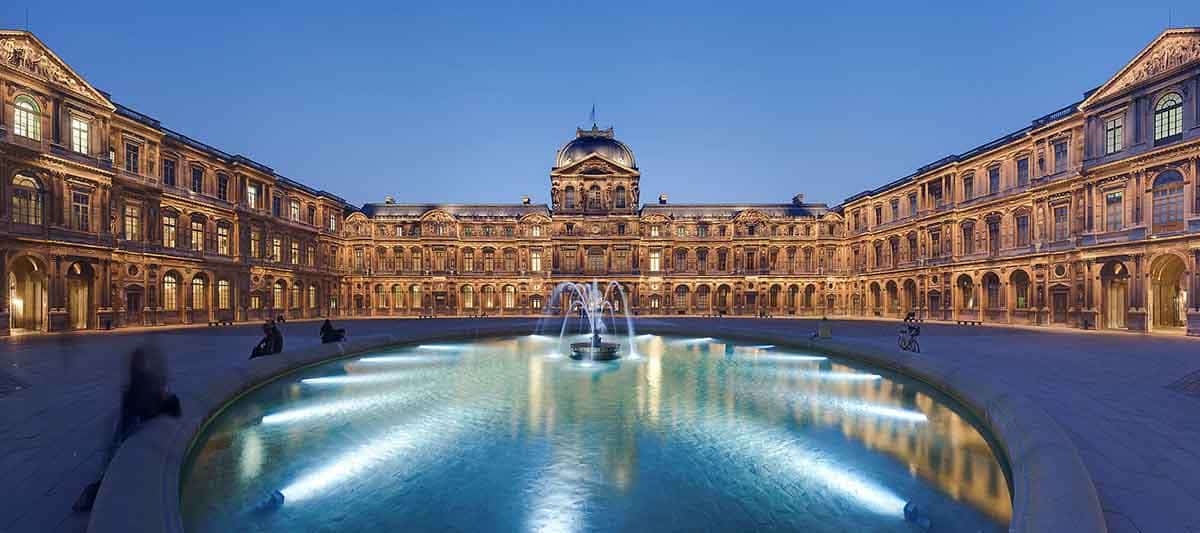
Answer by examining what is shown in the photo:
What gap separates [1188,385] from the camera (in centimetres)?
1073

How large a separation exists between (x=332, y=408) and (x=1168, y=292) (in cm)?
4569

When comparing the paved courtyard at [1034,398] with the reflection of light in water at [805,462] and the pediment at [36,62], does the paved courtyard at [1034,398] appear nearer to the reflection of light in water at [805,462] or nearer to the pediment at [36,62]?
the reflection of light in water at [805,462]

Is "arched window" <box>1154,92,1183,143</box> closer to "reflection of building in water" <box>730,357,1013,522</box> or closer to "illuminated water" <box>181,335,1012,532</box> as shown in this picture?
"reflection of building in water" <box>730,357,1013,522</box>

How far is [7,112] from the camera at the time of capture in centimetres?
2414

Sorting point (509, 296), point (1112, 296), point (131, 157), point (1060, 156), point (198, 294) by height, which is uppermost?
point (131, 157)

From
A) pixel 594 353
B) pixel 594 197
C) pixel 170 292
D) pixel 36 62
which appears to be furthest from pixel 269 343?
pixel 594 197

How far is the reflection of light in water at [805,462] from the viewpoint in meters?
6.55

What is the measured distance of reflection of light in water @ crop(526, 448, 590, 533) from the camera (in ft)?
19.5

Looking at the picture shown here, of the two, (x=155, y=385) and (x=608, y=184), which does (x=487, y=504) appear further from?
(x=608, y=184)

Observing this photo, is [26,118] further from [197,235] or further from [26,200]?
[197,235]

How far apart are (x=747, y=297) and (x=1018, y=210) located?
26.0 metres

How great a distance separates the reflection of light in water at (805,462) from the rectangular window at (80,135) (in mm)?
38699

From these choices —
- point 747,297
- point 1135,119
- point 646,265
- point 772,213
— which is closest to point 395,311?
point 646,265

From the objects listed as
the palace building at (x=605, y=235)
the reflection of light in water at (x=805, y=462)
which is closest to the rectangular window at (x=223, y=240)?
the palace building at (x=605, y=235)
